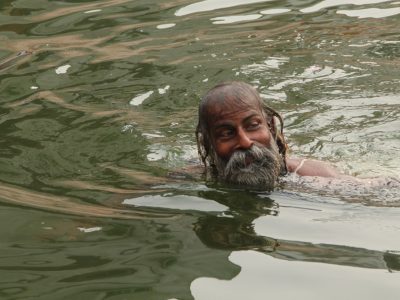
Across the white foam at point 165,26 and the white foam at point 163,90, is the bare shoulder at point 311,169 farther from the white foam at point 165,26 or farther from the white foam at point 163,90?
the white foam at point 165,26

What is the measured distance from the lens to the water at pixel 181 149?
152 inches

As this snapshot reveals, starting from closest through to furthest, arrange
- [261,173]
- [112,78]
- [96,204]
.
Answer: [96,204] < [261,173] < [112,78]

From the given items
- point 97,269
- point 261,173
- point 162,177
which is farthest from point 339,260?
point 162,177

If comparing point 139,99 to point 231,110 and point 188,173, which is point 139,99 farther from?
point 231,110

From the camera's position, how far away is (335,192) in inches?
206

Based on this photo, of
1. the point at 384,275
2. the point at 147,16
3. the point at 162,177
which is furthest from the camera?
the point at 147,16

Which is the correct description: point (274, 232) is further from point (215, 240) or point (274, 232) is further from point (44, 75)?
point (44, 75)

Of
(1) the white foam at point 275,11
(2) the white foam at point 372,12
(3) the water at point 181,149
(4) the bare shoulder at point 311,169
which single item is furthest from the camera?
(1) the white foam at point 275,11

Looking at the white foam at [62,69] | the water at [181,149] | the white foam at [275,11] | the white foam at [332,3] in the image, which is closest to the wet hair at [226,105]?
the water at [181,149]

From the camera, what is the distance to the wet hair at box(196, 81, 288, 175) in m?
5.37

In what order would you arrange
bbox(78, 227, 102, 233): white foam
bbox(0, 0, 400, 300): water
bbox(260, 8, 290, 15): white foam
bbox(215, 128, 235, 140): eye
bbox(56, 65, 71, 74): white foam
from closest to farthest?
bbox(0, 0, 400, 300): water
bbox(78, 227, 102, 233): white foam
bbox(215, 128, 235, 140): eye
bbox(56, 65, 71, 74): white foam
bbox(260, 8, 290, 15): white foam

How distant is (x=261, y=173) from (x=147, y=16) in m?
5.39

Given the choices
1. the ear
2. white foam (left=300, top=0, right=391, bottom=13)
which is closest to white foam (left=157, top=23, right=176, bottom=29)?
white foam (left=300, top=0, right=391, bottom=13)

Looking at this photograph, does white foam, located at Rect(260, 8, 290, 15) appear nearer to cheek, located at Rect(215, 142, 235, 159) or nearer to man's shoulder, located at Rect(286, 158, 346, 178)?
man's shoulder, located at Rect(286, 158, 346, 178)
